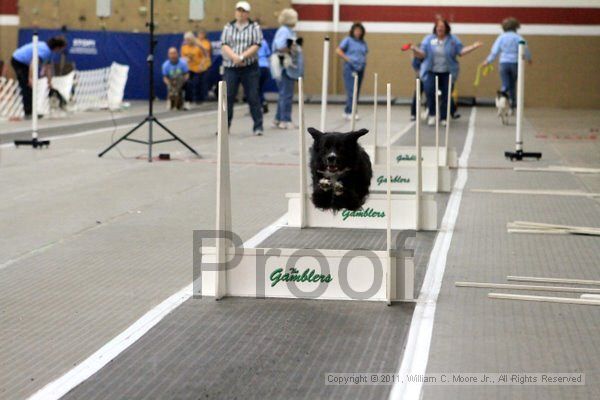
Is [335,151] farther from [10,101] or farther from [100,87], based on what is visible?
[100,87]

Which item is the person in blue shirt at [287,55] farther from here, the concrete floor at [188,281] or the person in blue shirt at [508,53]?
the concrete floor at [188,281]

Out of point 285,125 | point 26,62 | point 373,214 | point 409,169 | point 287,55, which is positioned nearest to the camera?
point 373,214

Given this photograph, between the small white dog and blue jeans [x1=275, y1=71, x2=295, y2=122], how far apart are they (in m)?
4.16

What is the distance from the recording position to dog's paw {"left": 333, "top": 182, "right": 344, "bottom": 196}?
7.53 meters

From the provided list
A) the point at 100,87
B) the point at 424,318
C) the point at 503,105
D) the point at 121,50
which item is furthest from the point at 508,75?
the point at 424,318

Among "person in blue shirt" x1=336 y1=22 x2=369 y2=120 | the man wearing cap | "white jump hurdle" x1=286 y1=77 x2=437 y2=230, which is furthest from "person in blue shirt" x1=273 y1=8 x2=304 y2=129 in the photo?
"white jump hurdle" x1=286 y1=77 x2=437 y2=230

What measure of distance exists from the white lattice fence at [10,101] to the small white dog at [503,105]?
9.25 m

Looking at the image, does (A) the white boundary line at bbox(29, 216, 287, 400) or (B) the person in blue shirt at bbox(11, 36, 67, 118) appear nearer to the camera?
(A) the white boundary line at bbox(29, 216, 287, 400)

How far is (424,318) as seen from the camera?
5.97 metres

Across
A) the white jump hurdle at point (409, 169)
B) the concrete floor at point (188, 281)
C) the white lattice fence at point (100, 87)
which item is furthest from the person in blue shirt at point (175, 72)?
the white jump hurdle at point (409, 169)

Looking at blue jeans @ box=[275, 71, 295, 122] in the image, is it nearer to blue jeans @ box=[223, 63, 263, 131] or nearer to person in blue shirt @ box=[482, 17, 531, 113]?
blue jeans @ box=[223, 63, 263, 131]

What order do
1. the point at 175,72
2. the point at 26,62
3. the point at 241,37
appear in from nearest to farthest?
the point at 241,37, the point at 26,62, the point at 175,72

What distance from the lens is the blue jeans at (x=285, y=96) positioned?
19.2m

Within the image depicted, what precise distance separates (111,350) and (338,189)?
266cm
